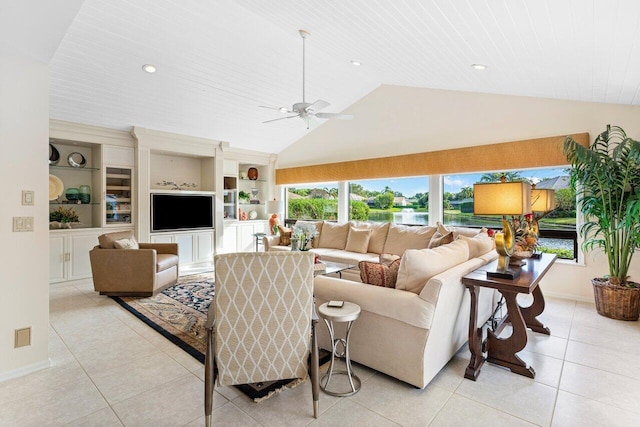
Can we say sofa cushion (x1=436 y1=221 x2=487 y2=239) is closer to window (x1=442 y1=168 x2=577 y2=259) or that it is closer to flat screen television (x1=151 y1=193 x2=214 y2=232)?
window (x1=442 y1=168 x2=577 y2=259)

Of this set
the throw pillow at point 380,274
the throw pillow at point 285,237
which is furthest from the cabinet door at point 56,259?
the throw pillow at point 380,274

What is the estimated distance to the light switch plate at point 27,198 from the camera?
2365mm

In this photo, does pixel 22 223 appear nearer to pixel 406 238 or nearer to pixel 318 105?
pixel 318 105

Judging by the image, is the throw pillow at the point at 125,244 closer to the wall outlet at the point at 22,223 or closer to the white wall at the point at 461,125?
the wall outlet at the point at 22,223

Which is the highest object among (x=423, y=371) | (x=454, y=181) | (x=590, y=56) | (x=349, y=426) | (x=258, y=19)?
(x=258, y=19)

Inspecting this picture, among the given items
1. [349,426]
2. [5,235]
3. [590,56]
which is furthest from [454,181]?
[5,235]

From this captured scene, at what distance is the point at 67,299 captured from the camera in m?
4.17

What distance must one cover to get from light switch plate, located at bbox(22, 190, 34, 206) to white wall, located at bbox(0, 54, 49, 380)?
0.02 metres

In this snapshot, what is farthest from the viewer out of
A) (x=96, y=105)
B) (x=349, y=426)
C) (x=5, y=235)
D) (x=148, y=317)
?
(x=96, y=105)


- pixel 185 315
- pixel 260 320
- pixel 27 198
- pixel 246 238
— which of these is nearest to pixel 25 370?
pixel 27 198

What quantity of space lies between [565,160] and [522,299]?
1846 millimetres

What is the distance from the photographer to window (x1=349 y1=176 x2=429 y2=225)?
5.66 meters

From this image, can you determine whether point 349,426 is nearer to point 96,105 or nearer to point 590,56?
point 590,56

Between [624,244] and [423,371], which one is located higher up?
[624,244]
